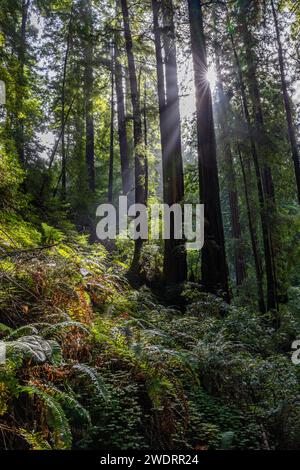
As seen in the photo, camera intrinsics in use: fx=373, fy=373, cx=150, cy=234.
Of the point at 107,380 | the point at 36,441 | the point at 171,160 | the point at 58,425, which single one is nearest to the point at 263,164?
the point at 171,160

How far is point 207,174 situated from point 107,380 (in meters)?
6.58

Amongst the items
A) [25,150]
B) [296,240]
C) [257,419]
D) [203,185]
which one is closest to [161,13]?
[203,185]

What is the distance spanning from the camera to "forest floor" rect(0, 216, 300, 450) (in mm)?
2490

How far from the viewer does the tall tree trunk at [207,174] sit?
838 centimetres

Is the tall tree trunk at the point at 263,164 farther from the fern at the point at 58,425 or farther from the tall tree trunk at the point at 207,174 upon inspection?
the fern at the point at 58,425

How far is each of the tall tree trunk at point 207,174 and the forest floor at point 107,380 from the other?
3627 mm

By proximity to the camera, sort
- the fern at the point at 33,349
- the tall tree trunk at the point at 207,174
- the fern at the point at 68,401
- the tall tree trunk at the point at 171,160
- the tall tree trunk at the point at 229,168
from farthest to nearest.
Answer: the tall tree trunk at the point at 229,168, the tall tree trunk at the point at 171,160, the tall tree trunk at the point at 207,174, the fern at the point at 33,349, the fern at the point at 68,401

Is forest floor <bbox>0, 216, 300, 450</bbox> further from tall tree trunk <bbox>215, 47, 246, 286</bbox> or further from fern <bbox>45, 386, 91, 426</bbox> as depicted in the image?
tall tree trunk <bbox>215, 47, 246, 286</bbox>

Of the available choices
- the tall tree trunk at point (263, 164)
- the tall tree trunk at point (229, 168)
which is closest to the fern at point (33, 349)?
the tall tree trunk at point (263, 164)

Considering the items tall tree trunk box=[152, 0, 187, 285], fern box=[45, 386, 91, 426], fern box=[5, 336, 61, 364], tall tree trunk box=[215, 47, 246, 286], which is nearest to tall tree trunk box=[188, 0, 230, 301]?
tall tree trunk box=[152, 0, 187, 285]

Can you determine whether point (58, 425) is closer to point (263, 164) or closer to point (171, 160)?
point (171, 160)

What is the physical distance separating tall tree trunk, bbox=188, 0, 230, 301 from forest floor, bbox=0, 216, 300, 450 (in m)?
3.63

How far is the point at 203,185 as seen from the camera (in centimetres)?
888

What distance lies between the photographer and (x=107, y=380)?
308 cm
